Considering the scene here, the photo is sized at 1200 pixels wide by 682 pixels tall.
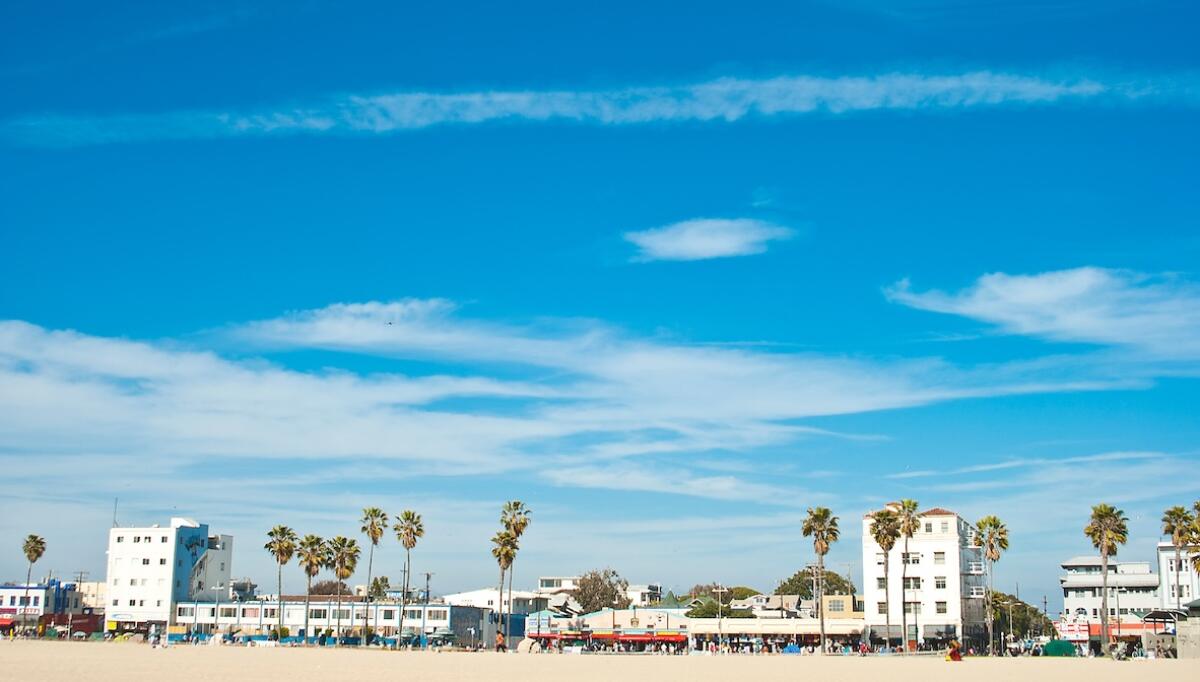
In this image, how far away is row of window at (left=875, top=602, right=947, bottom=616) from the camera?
107 m

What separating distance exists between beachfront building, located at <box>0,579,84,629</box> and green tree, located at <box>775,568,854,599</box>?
9737 cm

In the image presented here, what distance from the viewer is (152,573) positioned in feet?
446

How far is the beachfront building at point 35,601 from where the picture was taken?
136m

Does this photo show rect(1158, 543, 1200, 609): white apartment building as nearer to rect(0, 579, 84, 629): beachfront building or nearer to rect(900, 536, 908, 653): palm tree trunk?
rect(900, 536, 908, 653): palm tree trunk

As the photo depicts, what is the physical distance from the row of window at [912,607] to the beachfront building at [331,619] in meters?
37.7

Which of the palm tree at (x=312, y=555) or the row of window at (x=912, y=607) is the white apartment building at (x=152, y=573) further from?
the row of window at (x=912, y=607)

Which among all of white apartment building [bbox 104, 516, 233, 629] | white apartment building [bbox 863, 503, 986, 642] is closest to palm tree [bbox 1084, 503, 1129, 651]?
white apartment building [bbox 863, 503, 986, 642]

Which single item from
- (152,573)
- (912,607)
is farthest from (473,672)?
(152,573)

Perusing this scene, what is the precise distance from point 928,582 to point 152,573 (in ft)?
279

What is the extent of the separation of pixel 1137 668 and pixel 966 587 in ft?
146

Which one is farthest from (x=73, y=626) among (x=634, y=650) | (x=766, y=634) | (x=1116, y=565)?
(x=1116, y=565)

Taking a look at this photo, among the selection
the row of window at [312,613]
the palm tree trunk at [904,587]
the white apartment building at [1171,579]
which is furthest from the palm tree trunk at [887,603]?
the white apartment building at [1171,579]

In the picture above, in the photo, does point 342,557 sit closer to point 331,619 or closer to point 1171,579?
point 331,619

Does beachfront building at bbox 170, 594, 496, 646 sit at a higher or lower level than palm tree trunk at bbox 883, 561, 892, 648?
lower
